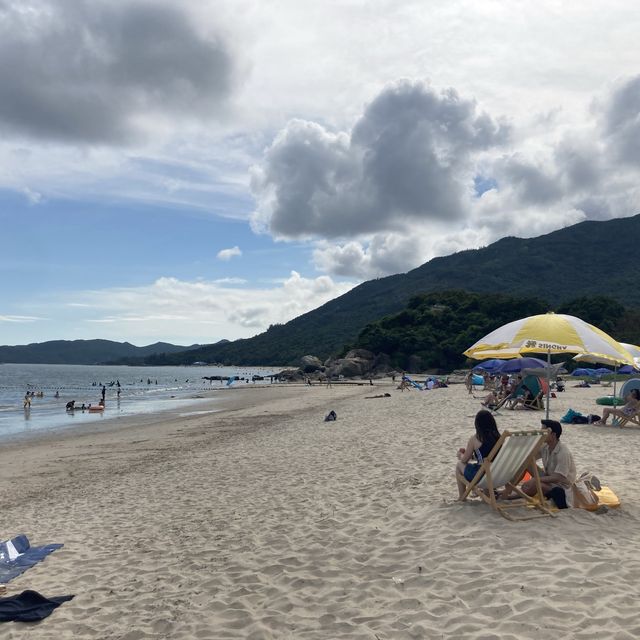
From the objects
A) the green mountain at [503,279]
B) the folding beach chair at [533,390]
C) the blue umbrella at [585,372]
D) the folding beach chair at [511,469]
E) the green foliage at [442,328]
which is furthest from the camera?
the green mountain at [503,279]

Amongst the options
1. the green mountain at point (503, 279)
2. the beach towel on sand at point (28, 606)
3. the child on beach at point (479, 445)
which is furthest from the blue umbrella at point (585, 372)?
the green mountain at point (503, 279)

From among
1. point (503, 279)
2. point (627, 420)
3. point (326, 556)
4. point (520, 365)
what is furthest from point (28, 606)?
point (503, 279)

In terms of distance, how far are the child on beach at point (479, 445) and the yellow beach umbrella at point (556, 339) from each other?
301 cm

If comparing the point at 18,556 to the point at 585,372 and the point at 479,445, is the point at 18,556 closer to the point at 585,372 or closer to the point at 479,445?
the point at 479,445

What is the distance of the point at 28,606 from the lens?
455 centimetres

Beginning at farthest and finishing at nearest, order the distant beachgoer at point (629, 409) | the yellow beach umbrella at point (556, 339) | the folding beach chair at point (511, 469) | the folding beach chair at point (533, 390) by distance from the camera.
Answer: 1. the folding beach chair at point (533, 390)
2. the distant beachgoer at point (629, 409)
3. the yellow beach umbrella at point (556, 339)
4. the folding beach chair at point (511, 469)

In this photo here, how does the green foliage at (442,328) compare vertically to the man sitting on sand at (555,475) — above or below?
above

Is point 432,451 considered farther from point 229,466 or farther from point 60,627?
point 60,627

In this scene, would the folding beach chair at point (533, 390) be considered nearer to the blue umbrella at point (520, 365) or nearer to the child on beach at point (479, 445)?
the blue umbrella at point (520, 365)

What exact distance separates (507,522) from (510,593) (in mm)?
1600

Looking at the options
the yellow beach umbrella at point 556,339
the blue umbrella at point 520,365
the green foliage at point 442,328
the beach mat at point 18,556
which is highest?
the green foliage at point 442,328

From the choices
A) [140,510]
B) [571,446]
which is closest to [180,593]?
[140,510]

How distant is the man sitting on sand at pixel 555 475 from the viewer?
6.07 meters

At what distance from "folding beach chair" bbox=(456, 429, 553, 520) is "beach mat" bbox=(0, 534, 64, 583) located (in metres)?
4.83
